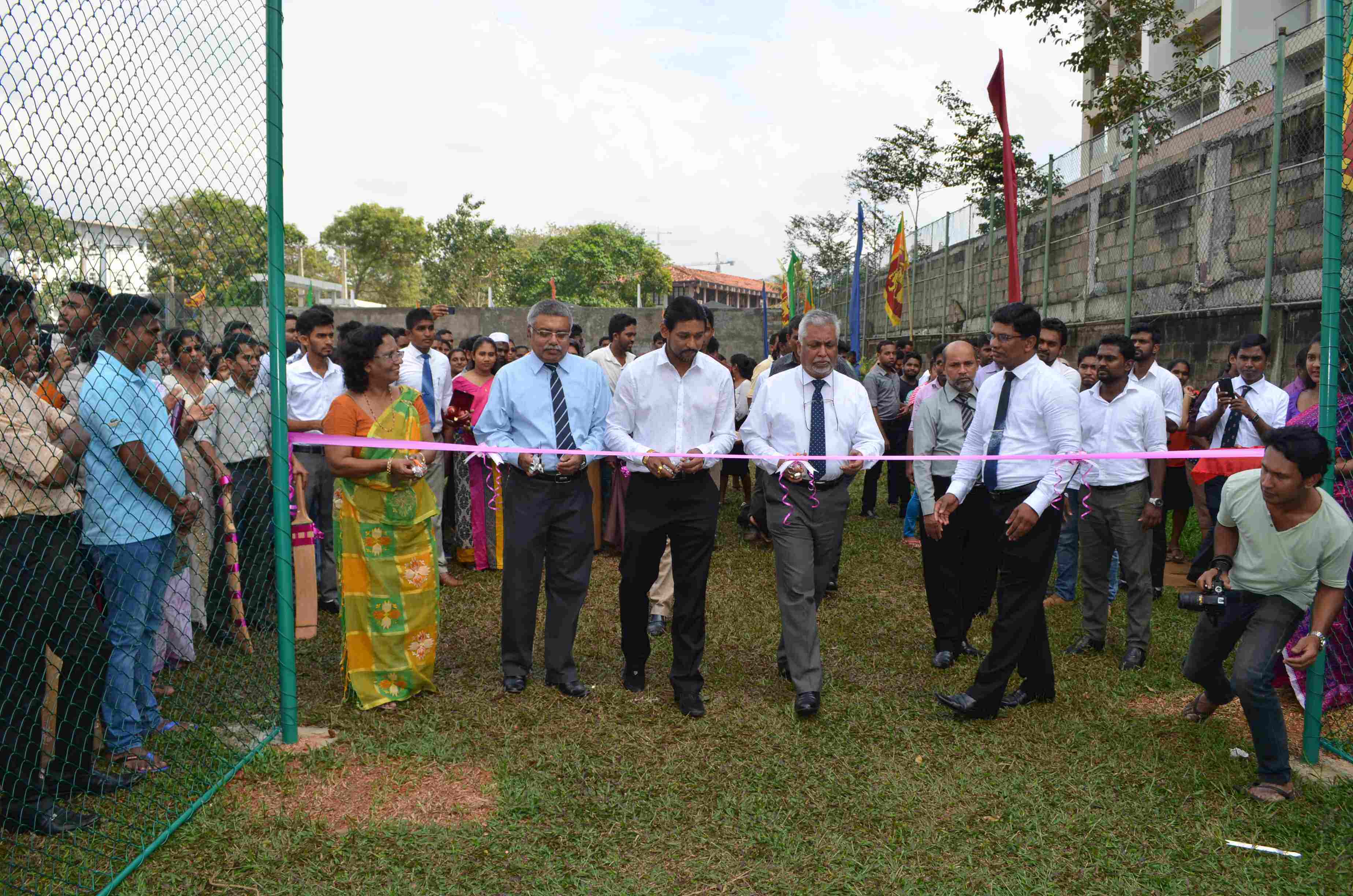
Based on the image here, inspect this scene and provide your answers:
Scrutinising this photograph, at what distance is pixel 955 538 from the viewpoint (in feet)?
18.9

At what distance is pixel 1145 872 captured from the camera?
3.39 m

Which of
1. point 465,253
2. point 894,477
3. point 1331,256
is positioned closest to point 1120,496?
point 1331,256

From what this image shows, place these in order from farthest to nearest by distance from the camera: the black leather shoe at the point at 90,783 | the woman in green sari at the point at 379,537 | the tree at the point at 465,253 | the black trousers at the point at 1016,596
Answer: the tree at the point at 465,253
the woman in green sari at the point at 379,537
the black trousers at the point at 1016,596
the black leather shoe at the point at 90,783

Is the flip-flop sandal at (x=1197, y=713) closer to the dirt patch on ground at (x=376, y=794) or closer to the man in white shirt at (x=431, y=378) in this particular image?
the dirt patch on ground at (x=376, y=794)

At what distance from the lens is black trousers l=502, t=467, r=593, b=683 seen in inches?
201

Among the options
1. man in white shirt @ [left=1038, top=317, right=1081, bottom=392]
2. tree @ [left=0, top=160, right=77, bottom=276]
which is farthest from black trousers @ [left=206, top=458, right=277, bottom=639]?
man in white shirt @ [left=1038, top=317, right=1081, bottom=392]

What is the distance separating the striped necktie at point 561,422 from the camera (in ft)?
16.8

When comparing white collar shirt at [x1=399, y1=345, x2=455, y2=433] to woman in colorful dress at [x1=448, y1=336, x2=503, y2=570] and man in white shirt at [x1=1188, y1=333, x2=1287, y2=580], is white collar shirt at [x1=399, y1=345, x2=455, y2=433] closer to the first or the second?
woman in colorful dress at [x1=448, y1=336, x2=503, y2=570]

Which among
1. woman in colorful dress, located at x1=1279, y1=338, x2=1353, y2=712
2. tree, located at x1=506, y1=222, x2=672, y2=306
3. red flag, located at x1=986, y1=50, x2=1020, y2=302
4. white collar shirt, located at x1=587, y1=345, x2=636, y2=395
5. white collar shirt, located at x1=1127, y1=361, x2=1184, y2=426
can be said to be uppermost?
tree, located at x1=506, y1=222, x2=672, y2=306

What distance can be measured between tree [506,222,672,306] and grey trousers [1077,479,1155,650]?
57141mm

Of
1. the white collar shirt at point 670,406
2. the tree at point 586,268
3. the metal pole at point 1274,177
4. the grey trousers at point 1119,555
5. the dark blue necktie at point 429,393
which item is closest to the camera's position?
the white collar shirt at point 670,406

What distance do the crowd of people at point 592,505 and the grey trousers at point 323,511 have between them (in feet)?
0.07

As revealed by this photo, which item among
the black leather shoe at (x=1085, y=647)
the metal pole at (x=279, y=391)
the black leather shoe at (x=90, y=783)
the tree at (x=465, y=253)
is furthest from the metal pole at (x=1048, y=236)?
the tree at (x=465, y=253)

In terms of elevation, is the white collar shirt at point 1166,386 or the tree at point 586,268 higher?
the tree at point 586,268
